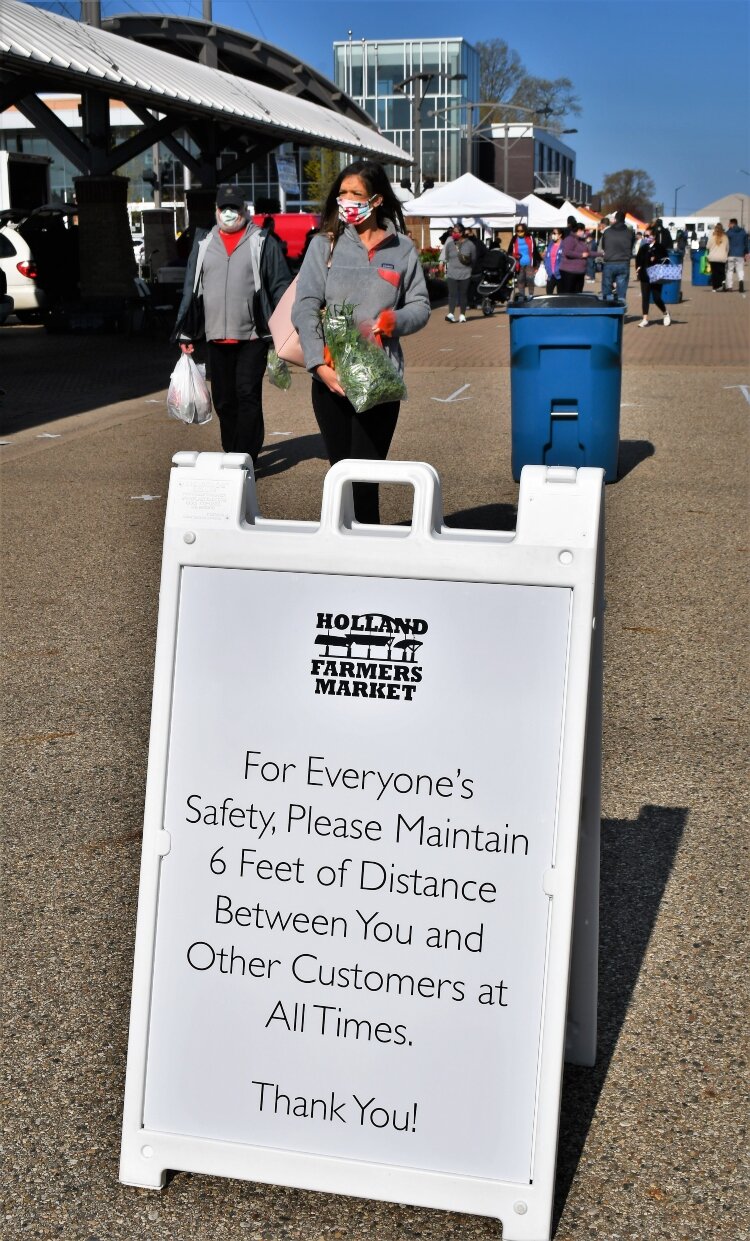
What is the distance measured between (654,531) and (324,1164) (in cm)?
629

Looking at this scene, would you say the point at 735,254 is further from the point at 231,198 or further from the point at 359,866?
the point at 359,866

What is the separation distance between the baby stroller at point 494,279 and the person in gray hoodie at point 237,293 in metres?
22.1

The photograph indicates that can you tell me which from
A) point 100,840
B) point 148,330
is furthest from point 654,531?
point 148,330

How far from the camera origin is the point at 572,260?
25547mm

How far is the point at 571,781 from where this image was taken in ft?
8.11

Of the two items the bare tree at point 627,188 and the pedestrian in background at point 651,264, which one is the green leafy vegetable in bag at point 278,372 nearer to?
the pedestrian in background at point 651,264

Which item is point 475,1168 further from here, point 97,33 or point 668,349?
point 97,33

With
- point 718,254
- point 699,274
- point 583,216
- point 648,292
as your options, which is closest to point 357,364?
point 648,292

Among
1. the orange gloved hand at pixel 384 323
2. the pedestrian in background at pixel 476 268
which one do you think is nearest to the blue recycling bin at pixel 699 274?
the pedestrian in background at pixel 476 268

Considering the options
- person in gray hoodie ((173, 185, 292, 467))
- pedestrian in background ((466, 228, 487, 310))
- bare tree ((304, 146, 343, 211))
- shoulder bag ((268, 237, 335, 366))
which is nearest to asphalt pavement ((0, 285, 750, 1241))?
person in gray hoodie ((173, 185, 292, 467))

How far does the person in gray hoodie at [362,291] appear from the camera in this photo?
5.97 m

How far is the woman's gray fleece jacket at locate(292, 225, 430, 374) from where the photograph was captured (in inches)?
239

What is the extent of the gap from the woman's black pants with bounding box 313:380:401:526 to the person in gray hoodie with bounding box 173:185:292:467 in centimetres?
241

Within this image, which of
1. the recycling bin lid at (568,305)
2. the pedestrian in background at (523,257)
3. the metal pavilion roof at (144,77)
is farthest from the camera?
the pedestrian in background at (523,257)
